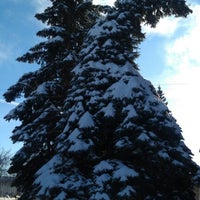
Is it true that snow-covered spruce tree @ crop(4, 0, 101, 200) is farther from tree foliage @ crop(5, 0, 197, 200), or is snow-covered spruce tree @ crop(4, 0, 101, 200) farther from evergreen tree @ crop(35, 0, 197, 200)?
evergreen tree @ crop(35, 0, 197, 200)

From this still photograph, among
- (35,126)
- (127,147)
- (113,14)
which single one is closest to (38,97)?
→ (35,126)

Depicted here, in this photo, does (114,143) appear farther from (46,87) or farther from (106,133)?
(46,87)

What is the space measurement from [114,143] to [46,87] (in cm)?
458

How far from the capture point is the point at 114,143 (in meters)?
11.8

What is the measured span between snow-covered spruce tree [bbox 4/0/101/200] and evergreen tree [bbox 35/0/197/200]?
144 centimetres

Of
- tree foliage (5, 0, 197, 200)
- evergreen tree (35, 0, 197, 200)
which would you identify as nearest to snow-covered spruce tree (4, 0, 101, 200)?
tree foliage (5, 0, 197, 200)

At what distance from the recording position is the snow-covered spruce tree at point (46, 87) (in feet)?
46.9

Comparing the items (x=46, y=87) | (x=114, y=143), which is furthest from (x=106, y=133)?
(x=46, y=87)

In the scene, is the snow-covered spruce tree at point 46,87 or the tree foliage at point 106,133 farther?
the snow-covered spruce tree at point 46,87

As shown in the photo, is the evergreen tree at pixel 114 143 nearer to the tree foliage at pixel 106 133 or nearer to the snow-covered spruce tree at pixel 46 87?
the tree foliage at pixel 106 133

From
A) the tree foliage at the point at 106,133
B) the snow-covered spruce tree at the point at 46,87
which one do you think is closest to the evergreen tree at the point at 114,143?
the tree foliage at the point at 106,133

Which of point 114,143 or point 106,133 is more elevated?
point 106,133

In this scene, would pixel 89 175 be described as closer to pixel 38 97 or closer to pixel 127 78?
pixel 127 78

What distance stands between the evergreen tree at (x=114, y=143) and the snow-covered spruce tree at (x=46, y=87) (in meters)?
1.44
